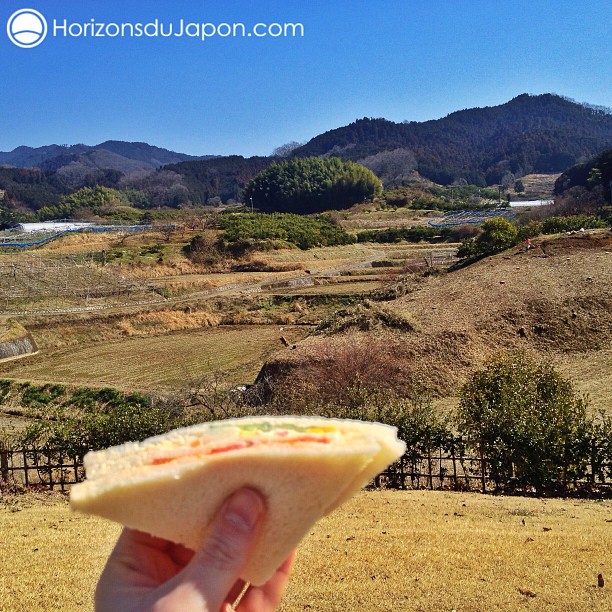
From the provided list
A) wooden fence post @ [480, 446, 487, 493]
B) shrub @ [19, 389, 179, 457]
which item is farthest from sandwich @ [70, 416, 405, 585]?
shrub @ [19, 389, 179, 457]

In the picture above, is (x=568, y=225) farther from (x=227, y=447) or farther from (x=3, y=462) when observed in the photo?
(x=227, y=447)

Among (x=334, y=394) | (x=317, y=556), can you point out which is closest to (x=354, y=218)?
(x=334, y=394)

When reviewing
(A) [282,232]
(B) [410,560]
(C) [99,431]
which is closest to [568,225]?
(C) [99,431]

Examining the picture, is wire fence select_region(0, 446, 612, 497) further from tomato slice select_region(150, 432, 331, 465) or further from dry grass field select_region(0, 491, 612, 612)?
tomato slice select_region(150, 432, 331, 465)

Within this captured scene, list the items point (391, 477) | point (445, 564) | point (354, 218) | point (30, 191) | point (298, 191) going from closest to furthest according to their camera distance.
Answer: point (445, 564)
point (391, 477)
point (354, 218)
point (298, 191)
point (30, 191)

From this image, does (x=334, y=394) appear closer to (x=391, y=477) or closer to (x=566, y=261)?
(x=391, y=477)
